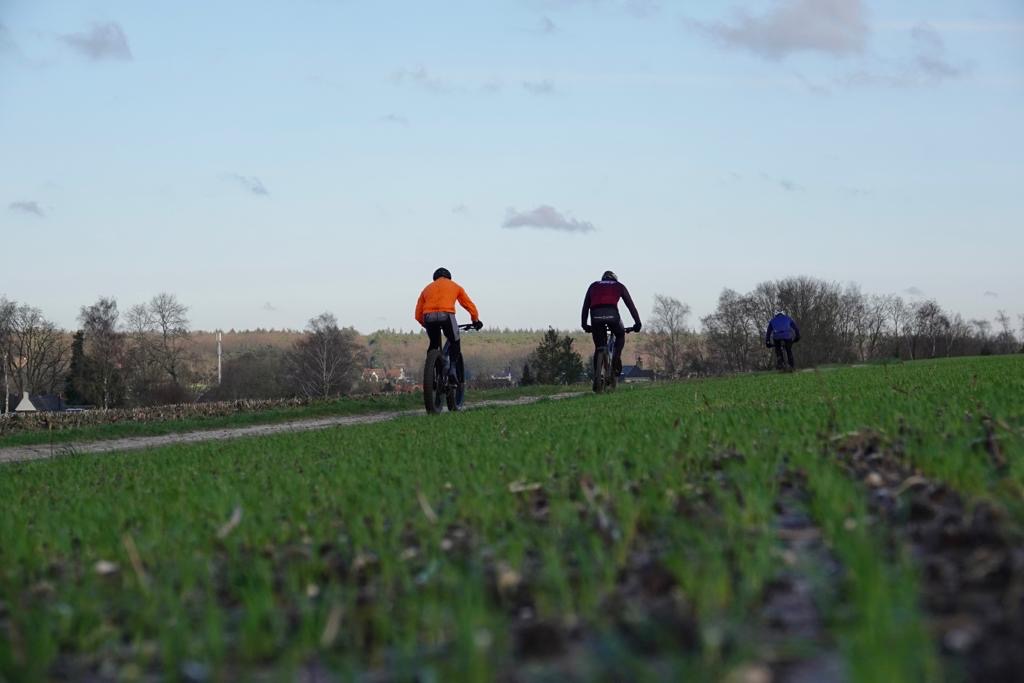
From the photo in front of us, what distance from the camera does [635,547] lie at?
3984 mm

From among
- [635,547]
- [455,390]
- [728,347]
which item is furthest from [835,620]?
[728,347]

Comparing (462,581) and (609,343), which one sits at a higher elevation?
(609,343)

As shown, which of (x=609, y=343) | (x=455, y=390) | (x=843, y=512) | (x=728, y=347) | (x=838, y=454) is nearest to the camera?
(x=843, y=512)

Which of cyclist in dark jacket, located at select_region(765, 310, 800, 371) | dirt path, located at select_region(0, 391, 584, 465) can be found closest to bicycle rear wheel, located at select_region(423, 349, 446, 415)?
dirt path, located at select_region(0, 391, 584, 465)

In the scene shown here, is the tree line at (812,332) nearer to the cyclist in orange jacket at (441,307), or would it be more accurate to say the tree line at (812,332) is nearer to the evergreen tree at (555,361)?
the evergreen tree at (555,361)

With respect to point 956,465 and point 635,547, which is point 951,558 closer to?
point 635,547

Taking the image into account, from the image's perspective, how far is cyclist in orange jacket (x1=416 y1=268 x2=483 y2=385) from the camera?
18719mm

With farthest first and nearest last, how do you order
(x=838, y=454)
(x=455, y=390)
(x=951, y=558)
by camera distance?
(x=455, y=390) → (x=838, y=454) → (x=951, y=558)

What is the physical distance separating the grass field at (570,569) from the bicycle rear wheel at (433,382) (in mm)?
11691

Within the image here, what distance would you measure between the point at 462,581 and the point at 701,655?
111cm

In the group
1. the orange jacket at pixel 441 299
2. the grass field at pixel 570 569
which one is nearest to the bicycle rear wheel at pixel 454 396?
the orange jacket at pixel 441 299

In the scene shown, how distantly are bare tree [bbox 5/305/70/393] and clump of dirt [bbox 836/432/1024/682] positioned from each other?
416 ft

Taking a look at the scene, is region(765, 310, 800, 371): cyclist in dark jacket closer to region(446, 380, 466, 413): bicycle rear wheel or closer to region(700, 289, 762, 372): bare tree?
region(446, 380, 466, 413): bicycle rear wheel

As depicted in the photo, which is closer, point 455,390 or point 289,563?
point 289,563
